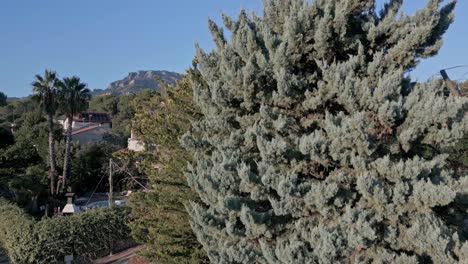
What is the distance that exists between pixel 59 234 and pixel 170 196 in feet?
26.6

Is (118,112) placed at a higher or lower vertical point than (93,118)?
higher

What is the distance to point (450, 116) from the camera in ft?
17.6

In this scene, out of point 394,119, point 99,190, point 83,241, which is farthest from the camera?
point 99,190

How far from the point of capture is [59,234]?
15.4m

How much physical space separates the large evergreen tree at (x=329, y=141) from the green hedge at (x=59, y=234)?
1079cm

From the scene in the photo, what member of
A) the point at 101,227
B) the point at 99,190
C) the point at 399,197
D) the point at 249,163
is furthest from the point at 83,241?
the point at 99,190

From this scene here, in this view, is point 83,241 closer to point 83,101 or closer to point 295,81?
point 295,81

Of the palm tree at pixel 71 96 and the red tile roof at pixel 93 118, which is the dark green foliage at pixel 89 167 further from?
the red tile roof at pixel 93 118

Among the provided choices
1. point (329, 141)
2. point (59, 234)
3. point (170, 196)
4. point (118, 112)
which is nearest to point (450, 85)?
point (329, 141)

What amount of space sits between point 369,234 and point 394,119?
5.33 ft

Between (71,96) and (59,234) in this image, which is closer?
(59,234)

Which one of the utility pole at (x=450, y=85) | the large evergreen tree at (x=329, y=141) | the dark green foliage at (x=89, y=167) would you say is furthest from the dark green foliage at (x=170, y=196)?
the dark green foliage at (x=89, y=167)

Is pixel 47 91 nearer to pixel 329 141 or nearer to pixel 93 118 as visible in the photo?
pixel 329 141

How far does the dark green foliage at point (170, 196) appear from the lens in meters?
9.43
